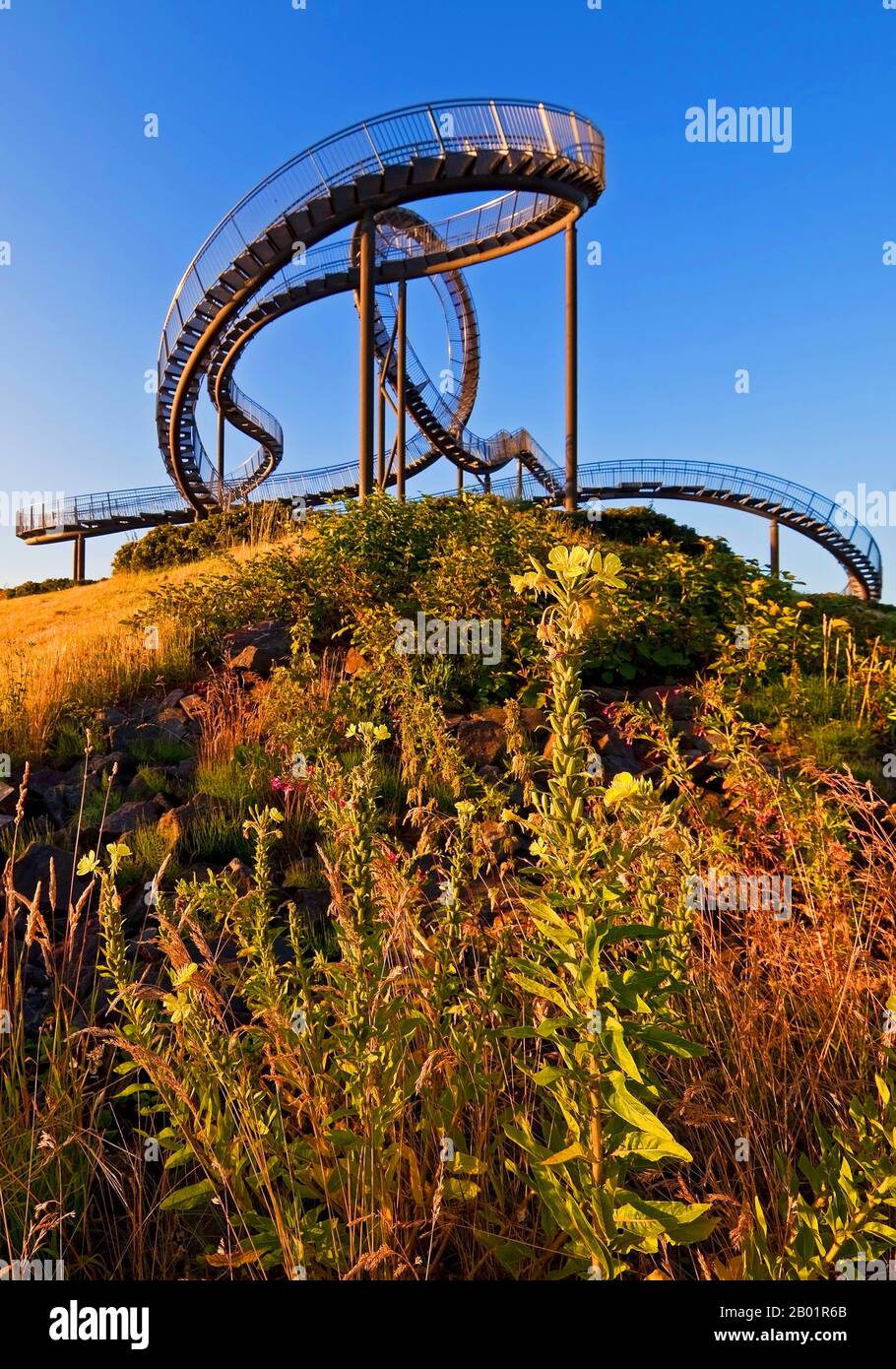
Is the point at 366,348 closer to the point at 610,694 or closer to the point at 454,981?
the point at 610,694

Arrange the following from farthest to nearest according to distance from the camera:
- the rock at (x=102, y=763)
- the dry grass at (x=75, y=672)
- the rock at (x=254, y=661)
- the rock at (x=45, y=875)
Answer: the rock at (x=254, y=661) < the dry grass at (x=75, y=672) < the rock at (x=102, y=763) < the rock at (x=45, y=875)

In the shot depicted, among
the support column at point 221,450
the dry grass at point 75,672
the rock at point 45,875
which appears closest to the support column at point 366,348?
the dry grass at point 75,672

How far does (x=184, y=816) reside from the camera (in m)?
4.20

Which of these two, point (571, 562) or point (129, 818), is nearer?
point (571, 562)

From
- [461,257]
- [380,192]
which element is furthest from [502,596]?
[461,257]

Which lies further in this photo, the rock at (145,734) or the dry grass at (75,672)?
the dry grass at (75,672)

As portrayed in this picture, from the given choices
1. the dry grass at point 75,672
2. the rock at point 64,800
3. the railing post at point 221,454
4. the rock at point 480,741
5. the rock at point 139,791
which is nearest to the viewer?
the rock at point 64,800

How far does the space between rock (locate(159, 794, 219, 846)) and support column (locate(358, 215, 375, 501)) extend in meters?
Answer: 11.1

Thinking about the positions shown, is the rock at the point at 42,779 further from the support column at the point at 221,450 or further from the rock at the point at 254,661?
the support column at the point at 221,450

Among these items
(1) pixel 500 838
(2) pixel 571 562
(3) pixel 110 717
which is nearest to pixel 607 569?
(2) pixel 571 562

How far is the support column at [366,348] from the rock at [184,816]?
36.3 feet

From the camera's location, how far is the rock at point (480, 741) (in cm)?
484

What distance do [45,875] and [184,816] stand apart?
2.46 ft

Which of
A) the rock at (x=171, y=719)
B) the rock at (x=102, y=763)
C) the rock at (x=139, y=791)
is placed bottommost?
the rock at (x=139, y=791)
